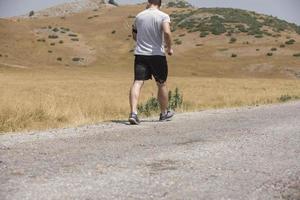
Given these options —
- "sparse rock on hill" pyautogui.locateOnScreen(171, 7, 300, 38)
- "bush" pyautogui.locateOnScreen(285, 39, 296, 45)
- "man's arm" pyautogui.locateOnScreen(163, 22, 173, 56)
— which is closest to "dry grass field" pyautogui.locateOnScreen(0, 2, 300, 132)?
"bush" pyautogui.locateOnScreen(285, 39, 296, 45)

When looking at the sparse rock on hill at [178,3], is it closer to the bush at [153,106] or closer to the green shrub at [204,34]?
the green shrub at [204,34]

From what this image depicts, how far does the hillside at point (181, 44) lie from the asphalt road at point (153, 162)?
46.9 m

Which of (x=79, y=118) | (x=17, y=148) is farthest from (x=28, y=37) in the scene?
(x=17, y=148)

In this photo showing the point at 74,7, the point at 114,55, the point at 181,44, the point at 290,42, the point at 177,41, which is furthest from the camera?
the point at 74,7

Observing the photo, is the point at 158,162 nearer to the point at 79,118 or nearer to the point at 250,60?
the point at 79,118

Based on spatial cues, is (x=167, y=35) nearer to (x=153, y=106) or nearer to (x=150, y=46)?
(x=150, y=46)

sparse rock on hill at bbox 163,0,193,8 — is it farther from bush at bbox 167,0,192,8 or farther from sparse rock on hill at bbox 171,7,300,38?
sparse rock on hill at bbox 171,7,300,38

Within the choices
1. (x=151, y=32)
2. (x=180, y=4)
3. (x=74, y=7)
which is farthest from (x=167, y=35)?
(x=180, y=4)

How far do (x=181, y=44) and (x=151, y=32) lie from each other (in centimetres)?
6495

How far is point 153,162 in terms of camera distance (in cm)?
681

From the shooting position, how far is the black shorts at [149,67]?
11.0 meters

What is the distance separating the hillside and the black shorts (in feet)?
148

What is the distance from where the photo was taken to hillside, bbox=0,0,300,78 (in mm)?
61125

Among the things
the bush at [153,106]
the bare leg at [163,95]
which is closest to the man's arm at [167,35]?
the bare leg at [163,95]
